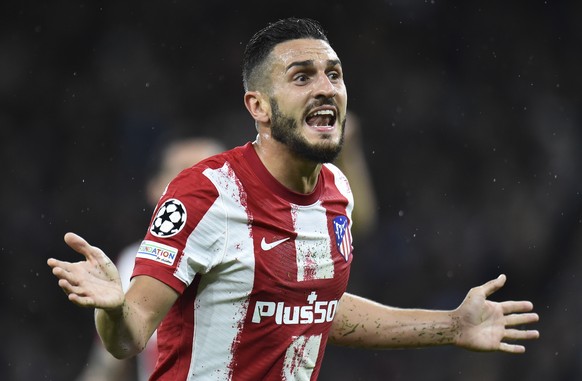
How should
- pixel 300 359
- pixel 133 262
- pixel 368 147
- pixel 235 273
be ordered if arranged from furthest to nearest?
pixel 368 147, pixel 133 262, pixel 300 359, pixel 235 273

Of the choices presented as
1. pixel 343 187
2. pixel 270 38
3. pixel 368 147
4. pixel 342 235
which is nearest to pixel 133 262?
pixel 343 187

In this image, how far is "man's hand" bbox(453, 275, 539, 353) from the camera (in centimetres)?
391

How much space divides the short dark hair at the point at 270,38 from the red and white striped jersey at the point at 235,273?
1.07 ft

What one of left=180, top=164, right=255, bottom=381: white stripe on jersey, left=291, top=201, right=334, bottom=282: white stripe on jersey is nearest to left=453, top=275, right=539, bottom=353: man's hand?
left=291, top=201, right=334, bottom=282: white stripe on jersey

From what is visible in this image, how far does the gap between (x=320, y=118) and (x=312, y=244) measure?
42cm

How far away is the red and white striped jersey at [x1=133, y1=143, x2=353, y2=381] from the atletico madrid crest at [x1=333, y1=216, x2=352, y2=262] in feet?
0.40

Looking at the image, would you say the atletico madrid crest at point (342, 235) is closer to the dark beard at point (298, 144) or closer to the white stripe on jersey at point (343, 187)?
the white stripe on jersey at point (343, 187)

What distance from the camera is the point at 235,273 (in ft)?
11.1

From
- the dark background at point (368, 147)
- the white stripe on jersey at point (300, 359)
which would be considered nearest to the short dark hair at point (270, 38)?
the white stripe on jersey at point (300, 359)

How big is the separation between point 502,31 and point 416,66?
3.23 feet

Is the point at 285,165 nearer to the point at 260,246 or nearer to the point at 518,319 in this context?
the point at 260,246
